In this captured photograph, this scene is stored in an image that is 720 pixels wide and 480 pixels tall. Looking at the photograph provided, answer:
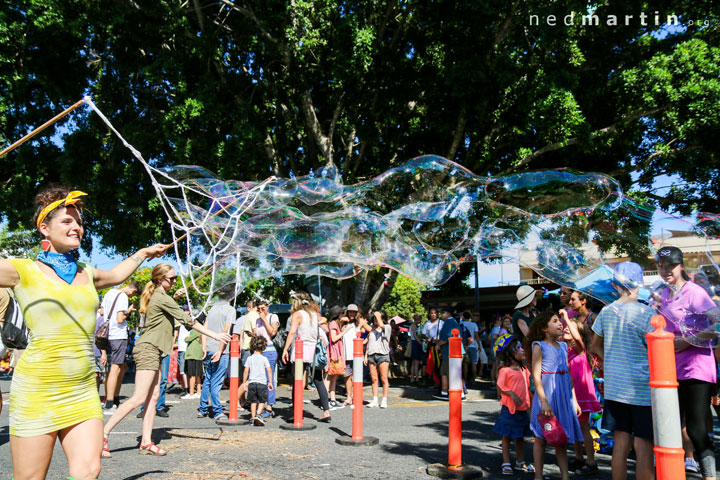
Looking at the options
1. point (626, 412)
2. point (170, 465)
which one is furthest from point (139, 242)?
point (626, 412)

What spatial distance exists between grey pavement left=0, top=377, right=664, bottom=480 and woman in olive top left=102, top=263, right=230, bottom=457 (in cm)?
30

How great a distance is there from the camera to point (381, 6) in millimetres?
12953

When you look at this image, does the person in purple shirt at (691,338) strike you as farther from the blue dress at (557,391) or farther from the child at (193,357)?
the child at (193,357)

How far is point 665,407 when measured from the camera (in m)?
2.57

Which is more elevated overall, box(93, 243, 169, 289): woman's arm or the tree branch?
the tree branch

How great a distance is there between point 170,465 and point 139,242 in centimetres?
1026

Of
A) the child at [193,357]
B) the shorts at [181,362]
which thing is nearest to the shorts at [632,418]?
the child at [193,357]

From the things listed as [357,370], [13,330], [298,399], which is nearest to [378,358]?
[298,399]

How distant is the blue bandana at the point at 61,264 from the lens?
9.21 ft

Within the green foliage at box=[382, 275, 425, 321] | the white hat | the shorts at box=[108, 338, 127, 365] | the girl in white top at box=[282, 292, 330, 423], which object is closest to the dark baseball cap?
the white hat

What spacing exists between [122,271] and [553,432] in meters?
3.48

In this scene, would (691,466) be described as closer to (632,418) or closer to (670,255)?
(632,418)

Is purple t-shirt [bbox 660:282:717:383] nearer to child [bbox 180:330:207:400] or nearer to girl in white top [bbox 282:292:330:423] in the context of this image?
girl in white top [bbox 282:292:330:423]

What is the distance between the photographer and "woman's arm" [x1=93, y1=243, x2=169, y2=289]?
3.02 metres
